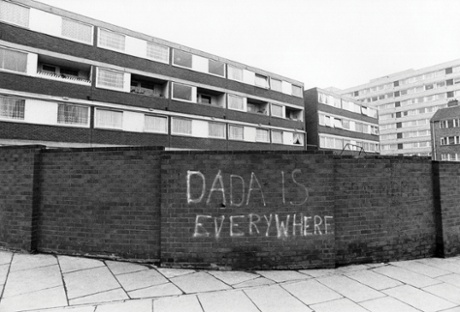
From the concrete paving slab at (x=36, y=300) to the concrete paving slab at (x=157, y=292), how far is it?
34.4 inches

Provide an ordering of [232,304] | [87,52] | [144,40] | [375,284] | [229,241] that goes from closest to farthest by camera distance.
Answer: [232,304] < [375,284] < [229,241] < [87,52] < [144,40]

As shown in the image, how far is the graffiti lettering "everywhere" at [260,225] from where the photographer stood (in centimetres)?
478

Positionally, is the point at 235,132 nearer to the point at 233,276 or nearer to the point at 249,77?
the point at 249,77

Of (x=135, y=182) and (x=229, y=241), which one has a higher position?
(x=135, y=182)

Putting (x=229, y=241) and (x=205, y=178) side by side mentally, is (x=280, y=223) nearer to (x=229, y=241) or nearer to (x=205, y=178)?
(x=229, y=241)

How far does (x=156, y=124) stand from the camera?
2188cm

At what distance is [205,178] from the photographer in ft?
16.0

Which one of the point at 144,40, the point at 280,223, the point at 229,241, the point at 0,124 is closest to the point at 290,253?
the point at 280,223

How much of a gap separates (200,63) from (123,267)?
75.6 feet

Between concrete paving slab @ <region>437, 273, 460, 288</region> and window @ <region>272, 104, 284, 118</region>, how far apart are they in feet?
88.9

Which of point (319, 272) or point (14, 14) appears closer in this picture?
point (319, 272)

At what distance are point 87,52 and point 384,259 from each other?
838 inches

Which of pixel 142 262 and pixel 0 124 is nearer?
pixel 142 262

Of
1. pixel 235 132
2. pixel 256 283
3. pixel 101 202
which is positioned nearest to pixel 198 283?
pixel 256 283
